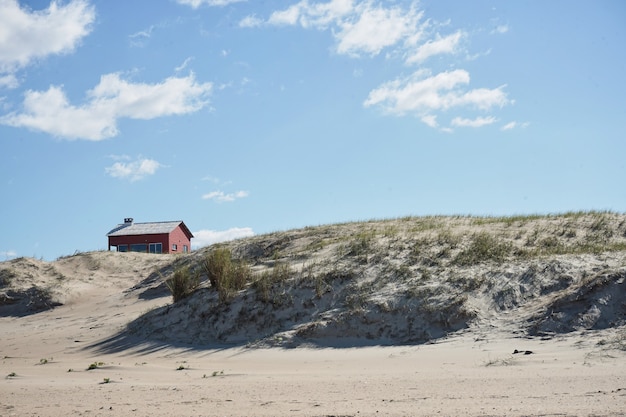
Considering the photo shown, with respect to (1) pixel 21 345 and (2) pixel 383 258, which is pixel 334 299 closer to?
(2) pixel 383 258

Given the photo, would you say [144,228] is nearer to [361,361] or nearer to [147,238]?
[147,238]

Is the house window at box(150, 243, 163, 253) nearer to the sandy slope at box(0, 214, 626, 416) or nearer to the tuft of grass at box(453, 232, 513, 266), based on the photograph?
the sandy slope at box(0, 214, 626, 416)

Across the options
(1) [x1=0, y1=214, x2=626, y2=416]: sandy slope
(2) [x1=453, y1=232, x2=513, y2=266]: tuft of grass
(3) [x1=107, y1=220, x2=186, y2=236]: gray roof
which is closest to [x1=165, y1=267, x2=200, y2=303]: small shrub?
(1) [x1=0, y1=214, x2=626, y2=416]: sandy slope

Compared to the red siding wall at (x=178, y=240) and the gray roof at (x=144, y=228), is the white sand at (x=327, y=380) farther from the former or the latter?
the gray roof at (x=144, y=228)

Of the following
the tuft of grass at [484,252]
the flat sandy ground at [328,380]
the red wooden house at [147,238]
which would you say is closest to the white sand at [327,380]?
the flat sandy ground at [328,380]

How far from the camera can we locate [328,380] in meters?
8.27

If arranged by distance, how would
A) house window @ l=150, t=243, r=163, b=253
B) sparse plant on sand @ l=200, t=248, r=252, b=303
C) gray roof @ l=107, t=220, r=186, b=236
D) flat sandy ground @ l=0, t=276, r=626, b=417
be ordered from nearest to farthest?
flat sandy ground @ l=0, t=276, r=626, b=417 < sparse plant on sand @ l=200, t=248, r=252, b=303 < house window @ l=150, t=243, r=163, b=253 < gray roof @ l=107, t=220, r=186, b=236

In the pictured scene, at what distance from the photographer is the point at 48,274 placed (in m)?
23.2

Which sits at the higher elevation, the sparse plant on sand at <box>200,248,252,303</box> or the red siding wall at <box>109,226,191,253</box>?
the red siding wall at <box>109,226,191,253</box>

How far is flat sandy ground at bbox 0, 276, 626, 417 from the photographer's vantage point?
633 cm

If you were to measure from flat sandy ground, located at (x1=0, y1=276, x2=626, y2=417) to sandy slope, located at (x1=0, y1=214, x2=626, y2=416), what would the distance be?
0.02 metres

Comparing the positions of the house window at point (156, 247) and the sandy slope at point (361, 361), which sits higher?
the house window at point (156, 247)

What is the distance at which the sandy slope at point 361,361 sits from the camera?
6.58 metres

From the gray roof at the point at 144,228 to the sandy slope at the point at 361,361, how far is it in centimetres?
2071
